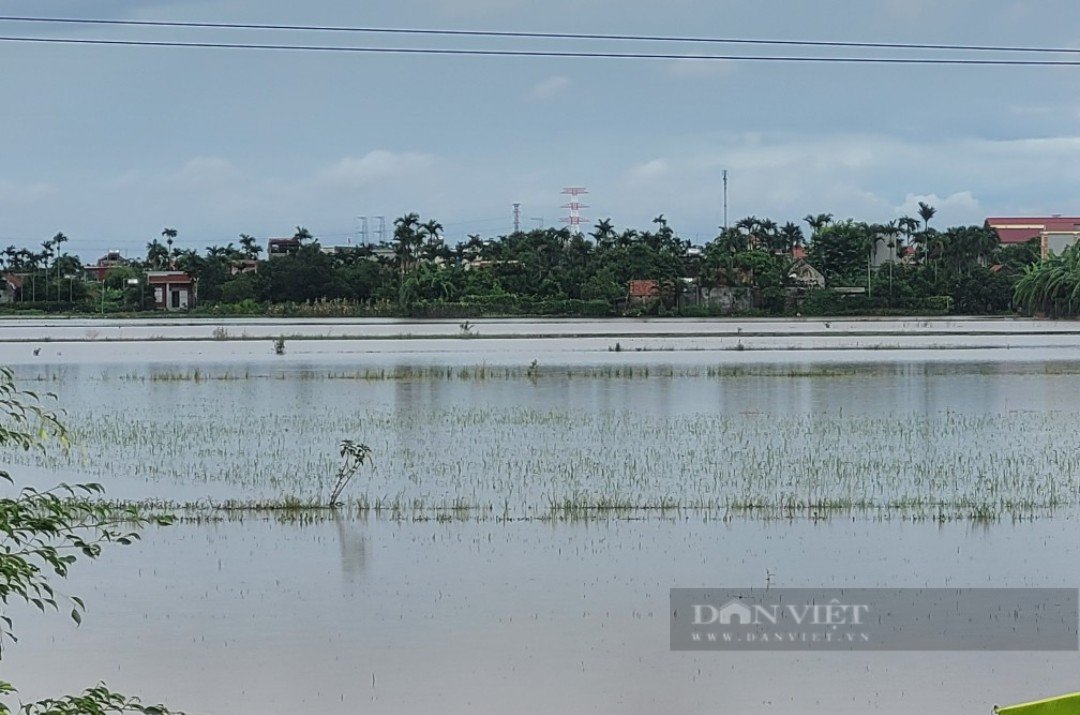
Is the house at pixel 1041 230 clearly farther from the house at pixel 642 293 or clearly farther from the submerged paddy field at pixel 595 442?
the submerged paddy field at pixel 595 442

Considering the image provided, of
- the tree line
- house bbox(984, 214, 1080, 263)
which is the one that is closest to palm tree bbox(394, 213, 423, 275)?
the tree line

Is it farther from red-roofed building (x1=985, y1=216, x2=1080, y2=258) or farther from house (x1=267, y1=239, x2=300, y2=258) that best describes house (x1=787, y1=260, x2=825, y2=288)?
house (x1=267, y1=239, x2=300, y2=258)

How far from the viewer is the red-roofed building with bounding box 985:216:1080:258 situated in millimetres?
77625

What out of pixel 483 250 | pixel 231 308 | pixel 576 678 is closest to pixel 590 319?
pixel 483 250

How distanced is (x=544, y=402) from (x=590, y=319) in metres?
42.1

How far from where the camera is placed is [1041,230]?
85500 mm

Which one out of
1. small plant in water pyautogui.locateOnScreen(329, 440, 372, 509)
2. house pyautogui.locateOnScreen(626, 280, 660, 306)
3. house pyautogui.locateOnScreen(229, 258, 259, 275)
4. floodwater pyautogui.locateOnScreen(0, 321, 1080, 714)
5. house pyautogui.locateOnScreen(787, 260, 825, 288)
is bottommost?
floodwater pyautogui.locateOnScreen(0, 321, 1080, 714)

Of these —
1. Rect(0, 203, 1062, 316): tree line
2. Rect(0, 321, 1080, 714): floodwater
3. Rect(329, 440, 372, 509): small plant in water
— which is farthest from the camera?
Rect(0, 203, 1062, 316): tree line

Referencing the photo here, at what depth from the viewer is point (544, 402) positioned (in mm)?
21188

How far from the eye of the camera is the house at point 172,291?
72125 millimetres

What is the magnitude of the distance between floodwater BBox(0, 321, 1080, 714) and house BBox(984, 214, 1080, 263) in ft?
192

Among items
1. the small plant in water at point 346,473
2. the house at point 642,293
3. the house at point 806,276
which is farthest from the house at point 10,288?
the small plant in water at point 346,473

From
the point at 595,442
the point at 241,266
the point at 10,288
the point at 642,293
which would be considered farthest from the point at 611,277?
the point at 595,442

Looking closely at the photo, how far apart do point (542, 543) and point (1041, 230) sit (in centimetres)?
8189
